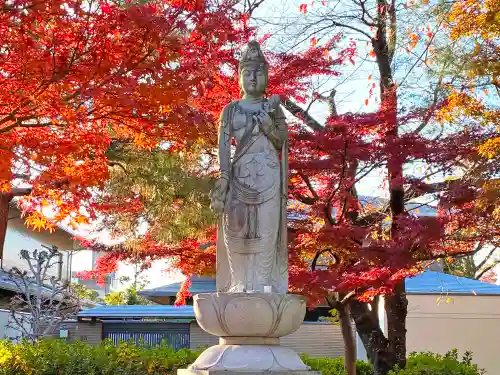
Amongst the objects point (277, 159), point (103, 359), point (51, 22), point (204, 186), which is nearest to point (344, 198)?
point (204, 186)

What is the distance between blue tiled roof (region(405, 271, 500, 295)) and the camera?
15617 mm

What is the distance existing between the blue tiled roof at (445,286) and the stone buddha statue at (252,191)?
1001 cm

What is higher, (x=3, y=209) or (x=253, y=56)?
(x=253, y=56)

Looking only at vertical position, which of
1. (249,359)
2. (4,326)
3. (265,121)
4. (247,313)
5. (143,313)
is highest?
(265,121)

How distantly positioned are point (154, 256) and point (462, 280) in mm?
9416

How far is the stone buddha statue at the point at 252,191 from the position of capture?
19.6ft

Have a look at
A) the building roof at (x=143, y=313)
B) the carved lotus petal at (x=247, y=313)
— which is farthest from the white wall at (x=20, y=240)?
the carved lotus petal at (x=247, y=313)

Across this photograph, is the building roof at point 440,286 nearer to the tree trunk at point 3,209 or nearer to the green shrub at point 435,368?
the green shrub at point 435,368

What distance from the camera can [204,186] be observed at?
9.30 metres

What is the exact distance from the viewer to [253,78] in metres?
6.37

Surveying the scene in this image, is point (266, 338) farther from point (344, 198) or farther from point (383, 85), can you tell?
point (383, 85)

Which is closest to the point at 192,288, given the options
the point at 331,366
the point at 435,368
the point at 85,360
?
the point at 331,366

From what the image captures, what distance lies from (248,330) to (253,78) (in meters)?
2.49

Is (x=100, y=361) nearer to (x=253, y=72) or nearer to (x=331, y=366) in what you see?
(x=253, y=72)
